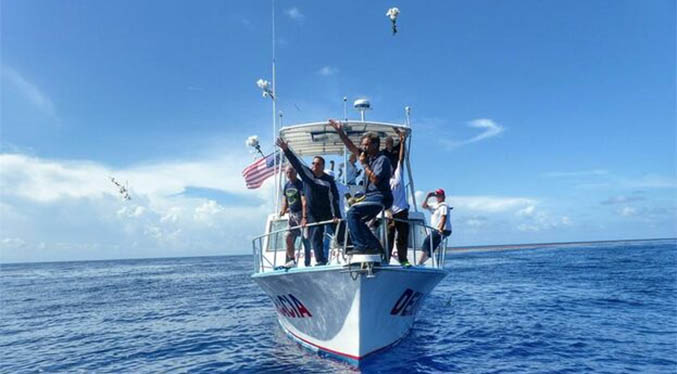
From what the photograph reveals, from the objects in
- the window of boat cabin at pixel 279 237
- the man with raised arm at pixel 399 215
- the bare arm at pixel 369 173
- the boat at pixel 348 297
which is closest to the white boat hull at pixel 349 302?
the boat at pixel 348 297

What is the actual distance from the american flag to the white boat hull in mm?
5725

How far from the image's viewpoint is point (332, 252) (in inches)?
335

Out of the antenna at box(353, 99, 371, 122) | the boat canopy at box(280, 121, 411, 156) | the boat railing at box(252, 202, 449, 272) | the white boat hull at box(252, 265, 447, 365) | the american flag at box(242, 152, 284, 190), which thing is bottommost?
the white boat hull at box(252, 265, 447, 365)

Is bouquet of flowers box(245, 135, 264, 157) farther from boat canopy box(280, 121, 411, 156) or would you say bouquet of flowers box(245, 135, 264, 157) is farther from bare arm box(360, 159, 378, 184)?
bare arm box(360, 159, 378, 184)

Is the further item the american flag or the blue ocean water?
the american flag

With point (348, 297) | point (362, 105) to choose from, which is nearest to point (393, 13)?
point (362, 105)

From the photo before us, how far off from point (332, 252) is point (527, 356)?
564 centimetres

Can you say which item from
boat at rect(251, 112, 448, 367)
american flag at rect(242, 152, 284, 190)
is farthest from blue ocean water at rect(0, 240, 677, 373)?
american flag at rect(242, 152, 284, 190)

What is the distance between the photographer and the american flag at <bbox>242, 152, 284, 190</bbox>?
14531 millimetres

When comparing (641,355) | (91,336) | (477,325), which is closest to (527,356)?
(641,355)

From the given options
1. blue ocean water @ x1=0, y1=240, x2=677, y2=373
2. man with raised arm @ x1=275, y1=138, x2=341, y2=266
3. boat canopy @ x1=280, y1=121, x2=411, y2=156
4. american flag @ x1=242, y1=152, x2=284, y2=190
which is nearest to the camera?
man with raised arm @ x1=275, y1=138, x2=341, y2=266

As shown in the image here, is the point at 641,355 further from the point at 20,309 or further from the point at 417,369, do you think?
the point at 20,309

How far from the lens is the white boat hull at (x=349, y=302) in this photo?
7484mm

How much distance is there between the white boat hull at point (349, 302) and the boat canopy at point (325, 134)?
14.9 ft
